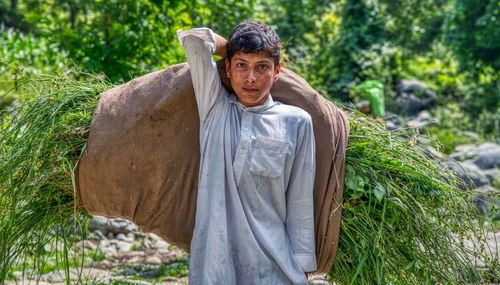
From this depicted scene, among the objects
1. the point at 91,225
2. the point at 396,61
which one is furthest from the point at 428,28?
the point at 91,225

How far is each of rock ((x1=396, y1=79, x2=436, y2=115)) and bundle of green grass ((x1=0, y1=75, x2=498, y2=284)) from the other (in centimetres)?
909

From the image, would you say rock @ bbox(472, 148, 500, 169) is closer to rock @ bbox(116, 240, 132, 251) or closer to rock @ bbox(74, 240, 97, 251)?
rock @ bbox(116, 240, 132, 251)

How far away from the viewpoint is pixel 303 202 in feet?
11.0

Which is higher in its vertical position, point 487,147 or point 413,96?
point 487,147

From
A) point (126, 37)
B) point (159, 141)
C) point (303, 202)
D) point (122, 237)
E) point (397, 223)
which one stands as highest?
point (159, 141)

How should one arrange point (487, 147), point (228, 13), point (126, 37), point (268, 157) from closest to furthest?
point (268, 157) < point (126, 37) < point (228, 13) < point (487, 147)

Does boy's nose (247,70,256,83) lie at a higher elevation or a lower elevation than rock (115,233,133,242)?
higher

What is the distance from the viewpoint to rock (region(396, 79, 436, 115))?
1273 centimetres

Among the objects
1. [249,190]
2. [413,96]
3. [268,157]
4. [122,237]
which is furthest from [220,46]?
[413,96]

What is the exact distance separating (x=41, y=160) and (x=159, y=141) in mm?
560

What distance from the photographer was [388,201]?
3529 mm

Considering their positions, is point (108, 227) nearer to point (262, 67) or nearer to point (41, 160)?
point (41, 160)

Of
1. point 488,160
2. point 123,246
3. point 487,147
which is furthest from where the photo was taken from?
point 487,147

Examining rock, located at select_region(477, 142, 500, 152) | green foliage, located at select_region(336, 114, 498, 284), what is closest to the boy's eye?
green foliage, located at select_region(336, 114, 498, 284)
